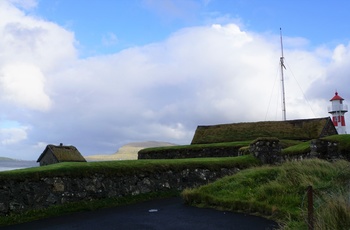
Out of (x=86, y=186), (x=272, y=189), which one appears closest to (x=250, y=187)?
(x=272, y=189)

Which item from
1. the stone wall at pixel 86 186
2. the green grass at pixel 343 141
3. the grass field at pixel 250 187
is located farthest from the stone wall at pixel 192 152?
the grass field at pixel 250 187

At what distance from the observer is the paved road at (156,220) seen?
404 inches

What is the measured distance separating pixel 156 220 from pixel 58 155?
74.1 feet

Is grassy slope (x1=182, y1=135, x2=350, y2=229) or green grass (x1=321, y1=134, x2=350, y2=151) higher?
green grass (x1=321, y1=134, x2=350, y2=151)

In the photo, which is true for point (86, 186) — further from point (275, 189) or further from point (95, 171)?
point (275, 189)

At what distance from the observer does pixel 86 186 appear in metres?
14.8

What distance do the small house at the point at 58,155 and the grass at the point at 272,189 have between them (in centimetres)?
2005

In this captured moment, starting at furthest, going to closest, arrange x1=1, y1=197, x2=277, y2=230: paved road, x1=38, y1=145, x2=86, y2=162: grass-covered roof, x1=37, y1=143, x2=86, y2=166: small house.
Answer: x1=38, y1=145, x2=86, y2=162: grass-covered roof, x1=37, y1=143, x2=86, y2=166: small house, x1=1, y1=197, x2=277, y2=230: paved road

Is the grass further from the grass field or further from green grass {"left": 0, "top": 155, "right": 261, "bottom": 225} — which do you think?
green grass {"left": 0, "top": 155, "right": 261, "bottom": 225}

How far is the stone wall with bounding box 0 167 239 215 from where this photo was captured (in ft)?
43.3

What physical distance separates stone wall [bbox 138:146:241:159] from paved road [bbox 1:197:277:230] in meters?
21.2

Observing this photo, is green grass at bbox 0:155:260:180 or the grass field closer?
the grass field

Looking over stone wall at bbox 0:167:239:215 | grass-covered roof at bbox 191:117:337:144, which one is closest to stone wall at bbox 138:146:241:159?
grass-covered roof at bbox 191:117:337:144

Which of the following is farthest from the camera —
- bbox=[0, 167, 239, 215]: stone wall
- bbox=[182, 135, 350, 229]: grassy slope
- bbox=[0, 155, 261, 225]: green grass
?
bbox=[0, 155, 261, 225]: green grass
